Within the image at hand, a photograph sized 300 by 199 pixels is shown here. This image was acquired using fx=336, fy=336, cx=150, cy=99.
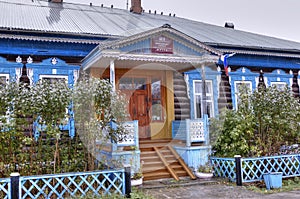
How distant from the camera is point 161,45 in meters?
10.1

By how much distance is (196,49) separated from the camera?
10508mm

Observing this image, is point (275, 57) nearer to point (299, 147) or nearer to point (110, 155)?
point (299, 147)

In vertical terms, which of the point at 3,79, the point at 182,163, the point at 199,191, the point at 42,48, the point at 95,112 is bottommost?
the point at 199,191

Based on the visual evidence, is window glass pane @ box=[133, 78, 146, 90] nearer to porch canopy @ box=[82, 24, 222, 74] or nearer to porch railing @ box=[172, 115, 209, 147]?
porch canopy @ box=[82, 24, 222, 74]

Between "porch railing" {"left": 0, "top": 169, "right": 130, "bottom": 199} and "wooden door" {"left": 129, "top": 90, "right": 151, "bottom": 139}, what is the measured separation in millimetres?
3722

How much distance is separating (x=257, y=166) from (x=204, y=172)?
1.48m

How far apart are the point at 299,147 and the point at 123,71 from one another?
6242 millimetres

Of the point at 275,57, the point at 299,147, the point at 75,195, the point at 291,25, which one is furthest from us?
the point at 291,25

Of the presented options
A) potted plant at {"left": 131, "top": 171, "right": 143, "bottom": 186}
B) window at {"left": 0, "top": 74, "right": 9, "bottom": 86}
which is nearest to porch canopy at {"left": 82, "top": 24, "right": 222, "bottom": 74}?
window at {"left": 0, "top": 74, "right": 9, "bottom": 86}

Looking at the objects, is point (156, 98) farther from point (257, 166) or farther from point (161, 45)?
point (257, 166)

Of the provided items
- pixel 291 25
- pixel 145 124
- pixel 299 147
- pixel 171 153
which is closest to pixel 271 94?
pixel 299 147

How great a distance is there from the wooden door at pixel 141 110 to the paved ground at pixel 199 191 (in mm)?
2900

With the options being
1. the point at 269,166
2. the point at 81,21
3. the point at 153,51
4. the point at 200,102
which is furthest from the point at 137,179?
the point at 81,21

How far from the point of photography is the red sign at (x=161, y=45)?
9.97 metres
